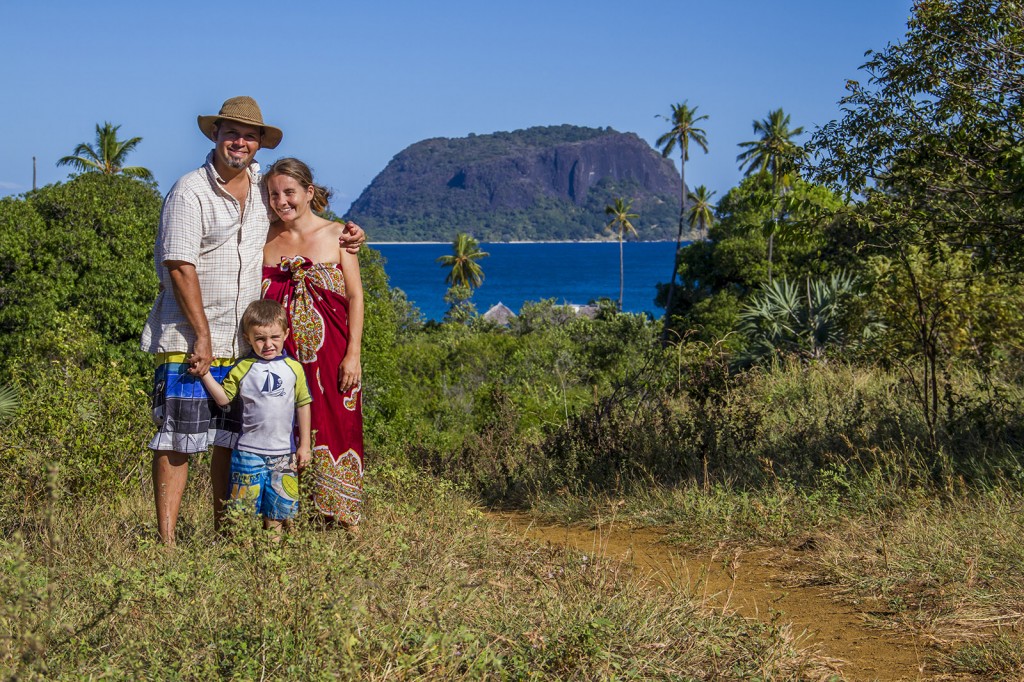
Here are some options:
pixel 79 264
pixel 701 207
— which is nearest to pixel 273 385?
pixel 79 264

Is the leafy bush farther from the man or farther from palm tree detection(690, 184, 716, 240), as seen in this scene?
palm tree detection(690, 184, 716, 240)

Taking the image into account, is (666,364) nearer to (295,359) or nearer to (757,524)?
(757,524)

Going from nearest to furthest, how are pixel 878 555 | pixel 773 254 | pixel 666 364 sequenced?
pixel 878 555
pixel 666 364
pixel 773 254

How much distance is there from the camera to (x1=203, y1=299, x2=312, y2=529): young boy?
4395 mm

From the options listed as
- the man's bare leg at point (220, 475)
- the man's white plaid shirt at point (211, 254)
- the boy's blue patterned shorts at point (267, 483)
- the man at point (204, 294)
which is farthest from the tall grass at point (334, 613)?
the man's white plaid shirt at point (211, 254)

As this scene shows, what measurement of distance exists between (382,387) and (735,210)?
2972cm

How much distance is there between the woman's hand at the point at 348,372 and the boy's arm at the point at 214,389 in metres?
0.68

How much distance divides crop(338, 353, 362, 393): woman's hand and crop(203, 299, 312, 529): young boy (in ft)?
1.31

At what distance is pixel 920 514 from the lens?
207 inches

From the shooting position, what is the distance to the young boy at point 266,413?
4.39 meters

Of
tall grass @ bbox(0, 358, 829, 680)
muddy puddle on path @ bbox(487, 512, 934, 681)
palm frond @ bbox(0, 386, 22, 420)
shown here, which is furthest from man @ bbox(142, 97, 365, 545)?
palm frond @ bbox(0, 386, 22, 420)

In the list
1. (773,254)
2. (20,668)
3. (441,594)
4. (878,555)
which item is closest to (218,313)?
(441,594)

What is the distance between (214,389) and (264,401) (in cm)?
22

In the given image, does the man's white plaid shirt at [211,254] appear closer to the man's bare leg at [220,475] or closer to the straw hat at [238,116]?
the straw hat at [238,116]
